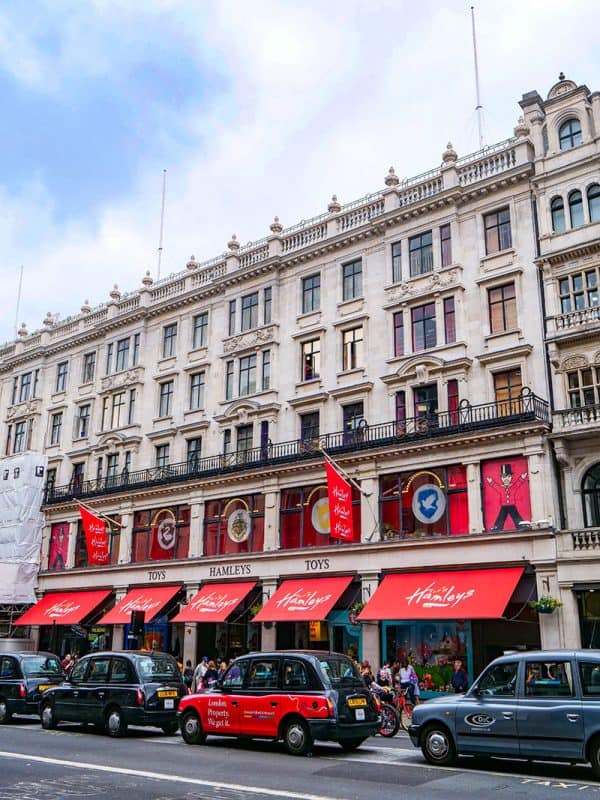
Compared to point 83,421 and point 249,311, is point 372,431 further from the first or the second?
point 83,421

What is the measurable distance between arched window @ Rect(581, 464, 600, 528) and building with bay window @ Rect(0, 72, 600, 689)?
98 mm

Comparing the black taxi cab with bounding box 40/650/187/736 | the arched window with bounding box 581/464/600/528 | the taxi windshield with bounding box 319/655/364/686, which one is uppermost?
the arched window with bounding box 581/464/600/528

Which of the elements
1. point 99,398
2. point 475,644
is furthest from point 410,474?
point 99,398

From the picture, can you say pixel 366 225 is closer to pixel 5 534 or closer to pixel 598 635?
pixel 598 635

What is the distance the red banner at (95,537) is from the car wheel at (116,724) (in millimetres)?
20226

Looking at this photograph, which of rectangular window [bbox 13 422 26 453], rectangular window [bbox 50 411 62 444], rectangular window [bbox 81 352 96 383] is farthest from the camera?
rectangular window [bbox 13 422 26 453]

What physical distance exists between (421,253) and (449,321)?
3.55 metres

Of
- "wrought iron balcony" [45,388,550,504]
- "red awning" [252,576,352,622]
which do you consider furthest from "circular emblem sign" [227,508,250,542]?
"red awning" [252,576,352,622]

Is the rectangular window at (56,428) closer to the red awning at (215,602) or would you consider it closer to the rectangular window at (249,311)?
the rectangular window at (249,311)

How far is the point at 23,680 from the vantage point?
21.7 m

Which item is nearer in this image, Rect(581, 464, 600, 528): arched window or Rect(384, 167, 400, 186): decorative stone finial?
Rect(581, 464, 600, 528): arched window

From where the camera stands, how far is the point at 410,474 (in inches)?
1161

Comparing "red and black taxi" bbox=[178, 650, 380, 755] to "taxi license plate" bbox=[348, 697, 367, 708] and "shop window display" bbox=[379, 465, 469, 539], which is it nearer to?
"taxi license plate" bbox=[348, 697, 367, 708]

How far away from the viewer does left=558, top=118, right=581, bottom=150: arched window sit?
96.5ft
